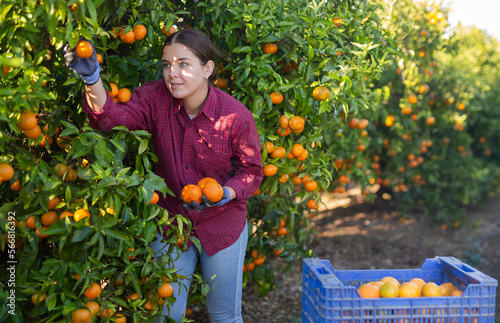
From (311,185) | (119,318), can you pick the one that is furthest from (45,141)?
(311,185)

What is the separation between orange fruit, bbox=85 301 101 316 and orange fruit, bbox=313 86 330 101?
4.21ft

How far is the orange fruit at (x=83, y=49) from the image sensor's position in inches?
58.7

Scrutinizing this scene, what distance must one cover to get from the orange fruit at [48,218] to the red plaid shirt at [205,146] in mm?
454

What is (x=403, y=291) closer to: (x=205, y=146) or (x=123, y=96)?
(x=205, y=146)

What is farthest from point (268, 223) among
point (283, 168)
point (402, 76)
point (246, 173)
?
point (402, 76)

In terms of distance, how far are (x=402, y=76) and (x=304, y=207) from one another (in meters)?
2.12

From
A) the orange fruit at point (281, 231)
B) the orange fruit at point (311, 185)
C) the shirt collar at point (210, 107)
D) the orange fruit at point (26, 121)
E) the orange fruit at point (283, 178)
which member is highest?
the orange fruit at point (26, 121)

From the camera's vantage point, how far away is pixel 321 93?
6.84 ft

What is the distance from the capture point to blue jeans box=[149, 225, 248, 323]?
1.93 meters

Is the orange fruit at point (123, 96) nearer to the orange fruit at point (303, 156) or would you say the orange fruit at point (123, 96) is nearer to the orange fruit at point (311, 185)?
the orange fruit at point (303, 156)

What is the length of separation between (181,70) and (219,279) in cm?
91

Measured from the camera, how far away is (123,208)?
1621mm

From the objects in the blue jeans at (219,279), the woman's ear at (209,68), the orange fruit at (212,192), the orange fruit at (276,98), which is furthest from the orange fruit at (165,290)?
the orange fruit at (276,98)

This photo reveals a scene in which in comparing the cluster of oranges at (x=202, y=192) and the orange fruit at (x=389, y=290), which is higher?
the cluster of oranges at (x=202, y=192)
